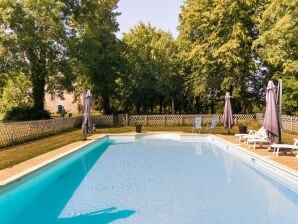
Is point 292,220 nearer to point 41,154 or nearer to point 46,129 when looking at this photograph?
point 41,154

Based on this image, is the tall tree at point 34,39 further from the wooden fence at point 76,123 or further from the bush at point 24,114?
the wooden fence at point 76,123

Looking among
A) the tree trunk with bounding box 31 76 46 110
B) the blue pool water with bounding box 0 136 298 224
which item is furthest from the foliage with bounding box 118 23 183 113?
the blue pool water with bounding box 0 136 298 224

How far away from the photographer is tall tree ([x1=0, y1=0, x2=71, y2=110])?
27.1m

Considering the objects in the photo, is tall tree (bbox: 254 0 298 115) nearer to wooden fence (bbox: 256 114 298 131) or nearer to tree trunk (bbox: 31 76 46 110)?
wooden fence (bbox: 256 114 298 131)

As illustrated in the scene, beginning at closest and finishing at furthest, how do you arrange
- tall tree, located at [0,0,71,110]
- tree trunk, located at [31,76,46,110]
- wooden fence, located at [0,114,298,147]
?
wooden fence, located at [0,114,298,147], tall tree, located at [0,0,71,110], tree trunk, located at [31,76,46,110]

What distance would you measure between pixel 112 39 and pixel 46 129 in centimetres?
1499

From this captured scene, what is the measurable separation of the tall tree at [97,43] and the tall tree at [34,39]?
1.69m

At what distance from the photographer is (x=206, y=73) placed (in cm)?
3288

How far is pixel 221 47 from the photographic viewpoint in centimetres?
3041

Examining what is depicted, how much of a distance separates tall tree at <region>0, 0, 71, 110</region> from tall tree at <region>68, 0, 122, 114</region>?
1690mm

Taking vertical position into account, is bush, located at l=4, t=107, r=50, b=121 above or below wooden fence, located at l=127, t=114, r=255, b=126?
above

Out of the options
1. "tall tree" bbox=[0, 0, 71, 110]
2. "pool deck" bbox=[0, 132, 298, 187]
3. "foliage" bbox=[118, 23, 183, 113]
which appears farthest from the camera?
"foliage" bbox=[118, 23, 183, 113]

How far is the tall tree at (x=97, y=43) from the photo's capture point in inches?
1228

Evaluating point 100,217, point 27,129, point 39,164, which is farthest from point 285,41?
point 100,217
